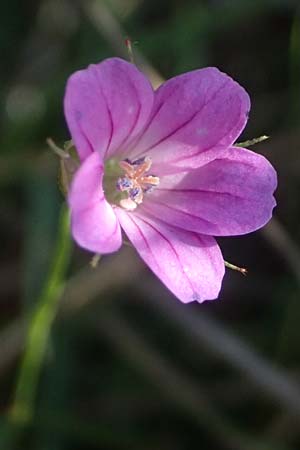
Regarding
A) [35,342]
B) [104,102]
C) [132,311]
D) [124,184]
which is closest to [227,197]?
[124,184]

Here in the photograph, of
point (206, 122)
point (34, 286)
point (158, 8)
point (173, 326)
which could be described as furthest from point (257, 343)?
point (158, 8)

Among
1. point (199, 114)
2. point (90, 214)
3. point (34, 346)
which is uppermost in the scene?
point (90, 214)

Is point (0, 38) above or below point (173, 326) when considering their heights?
above

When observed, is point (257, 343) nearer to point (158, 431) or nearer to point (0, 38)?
point (158, 431)

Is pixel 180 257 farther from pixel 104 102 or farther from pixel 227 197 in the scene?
pixel 104 102

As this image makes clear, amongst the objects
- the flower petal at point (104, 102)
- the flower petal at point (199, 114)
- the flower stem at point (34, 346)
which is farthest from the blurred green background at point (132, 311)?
the flower petal at point (104, 102)

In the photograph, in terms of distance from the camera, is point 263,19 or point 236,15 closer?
point 236,15
